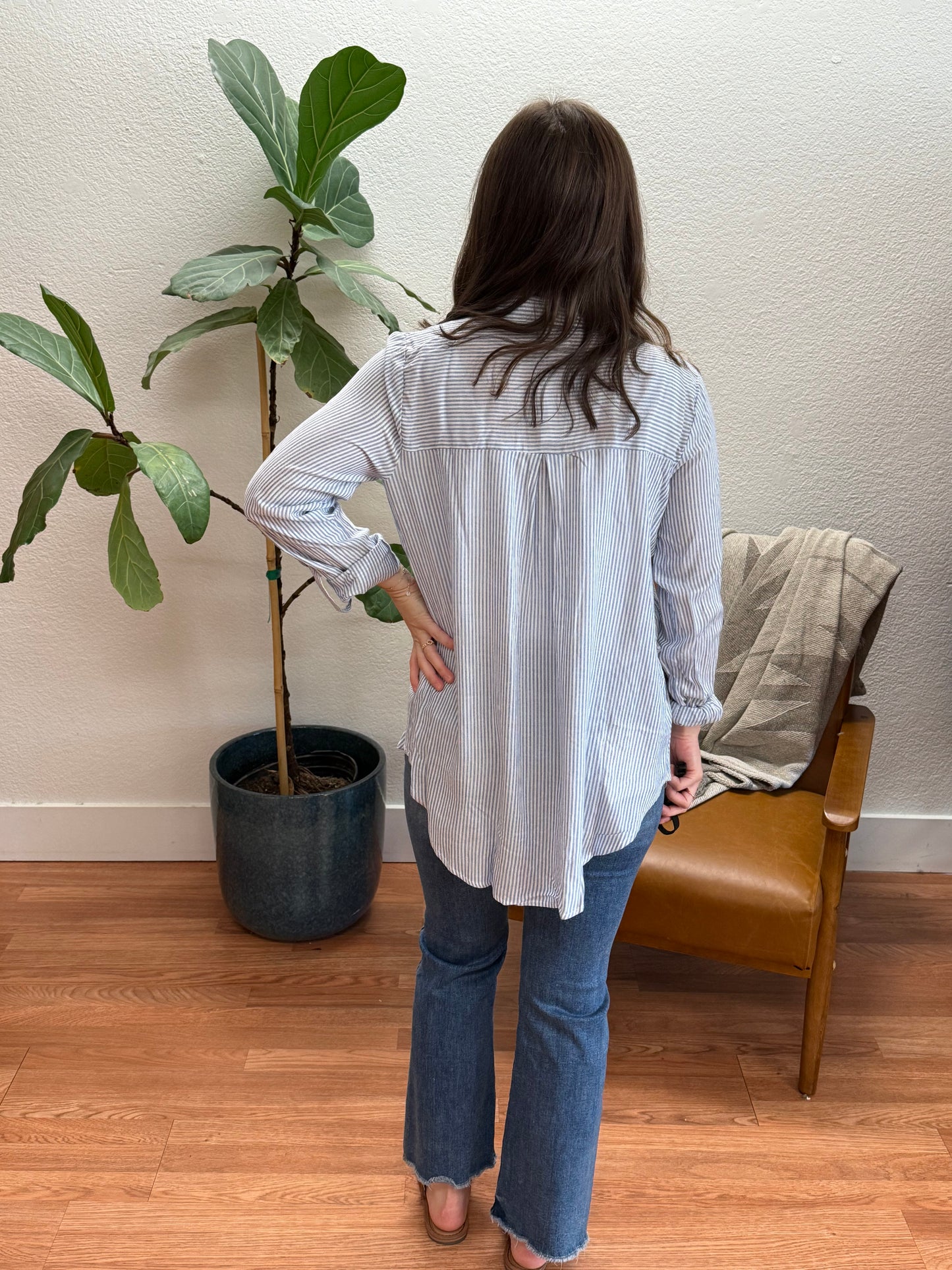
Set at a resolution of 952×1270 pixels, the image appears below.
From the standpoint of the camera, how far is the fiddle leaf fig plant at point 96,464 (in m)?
1.58

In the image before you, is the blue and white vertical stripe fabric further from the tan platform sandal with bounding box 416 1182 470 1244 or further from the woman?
the tan platform sandal with bounding box 416 1182 470 1244

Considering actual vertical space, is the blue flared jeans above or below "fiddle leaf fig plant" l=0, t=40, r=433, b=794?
below

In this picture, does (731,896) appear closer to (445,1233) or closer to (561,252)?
(445,1233)

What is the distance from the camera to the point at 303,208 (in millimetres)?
1717

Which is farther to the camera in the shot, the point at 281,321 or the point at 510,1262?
the point at 281,321

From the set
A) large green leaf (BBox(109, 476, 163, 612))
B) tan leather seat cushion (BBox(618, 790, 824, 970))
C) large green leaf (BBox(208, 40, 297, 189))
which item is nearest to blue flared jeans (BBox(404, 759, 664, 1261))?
tan leather seat cushion (BBox(618, 790, 824, 970))

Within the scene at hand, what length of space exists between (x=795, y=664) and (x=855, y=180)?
3.32 ft

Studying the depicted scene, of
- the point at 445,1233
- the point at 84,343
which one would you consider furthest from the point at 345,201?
the point at 445,1233

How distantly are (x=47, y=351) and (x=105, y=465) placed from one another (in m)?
0.20

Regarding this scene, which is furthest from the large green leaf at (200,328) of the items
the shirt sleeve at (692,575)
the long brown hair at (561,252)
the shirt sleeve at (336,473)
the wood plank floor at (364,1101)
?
→ the wood plank floor at (364,1101)

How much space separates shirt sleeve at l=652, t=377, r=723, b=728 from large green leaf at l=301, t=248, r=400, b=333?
0.81 m

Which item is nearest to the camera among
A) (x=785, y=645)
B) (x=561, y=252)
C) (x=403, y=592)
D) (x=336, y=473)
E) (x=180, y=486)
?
(x=561, y=252)

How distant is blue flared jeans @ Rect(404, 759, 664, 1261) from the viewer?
117 cm

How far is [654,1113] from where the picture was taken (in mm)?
1648
